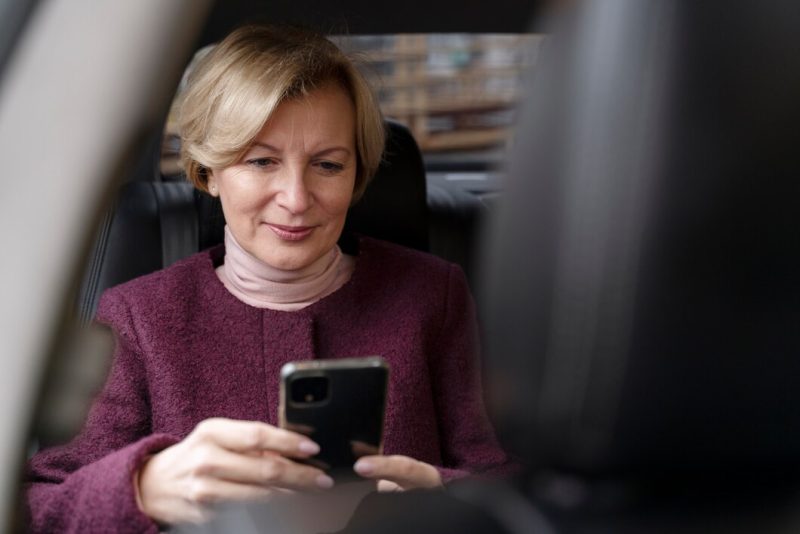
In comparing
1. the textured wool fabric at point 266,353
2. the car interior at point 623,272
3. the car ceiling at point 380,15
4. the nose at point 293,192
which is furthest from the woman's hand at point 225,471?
the car ceiling at point 380,15

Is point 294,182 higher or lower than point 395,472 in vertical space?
higher

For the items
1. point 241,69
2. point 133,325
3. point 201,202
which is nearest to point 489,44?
point 201,202

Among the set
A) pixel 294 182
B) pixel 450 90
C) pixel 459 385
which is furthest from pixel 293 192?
pixel 450 90

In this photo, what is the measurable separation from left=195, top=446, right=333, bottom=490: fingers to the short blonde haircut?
0.57 meters

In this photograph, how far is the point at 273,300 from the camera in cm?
163

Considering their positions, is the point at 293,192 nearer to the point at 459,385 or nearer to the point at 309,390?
the point at 459,385

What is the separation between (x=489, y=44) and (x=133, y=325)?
1.24 meters

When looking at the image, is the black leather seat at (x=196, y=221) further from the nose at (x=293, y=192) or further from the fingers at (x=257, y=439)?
the fingers at (x=257, y=439)

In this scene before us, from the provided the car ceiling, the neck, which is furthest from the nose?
the car ceiling

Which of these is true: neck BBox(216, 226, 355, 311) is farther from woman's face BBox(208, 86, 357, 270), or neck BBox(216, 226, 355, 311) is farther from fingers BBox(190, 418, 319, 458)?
fingers BBox(190, 418, 319, 458)

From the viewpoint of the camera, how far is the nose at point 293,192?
1508 millimetres

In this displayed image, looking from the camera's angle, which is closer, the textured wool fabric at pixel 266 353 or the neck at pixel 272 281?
the textured wool fabric at pixel 266 353

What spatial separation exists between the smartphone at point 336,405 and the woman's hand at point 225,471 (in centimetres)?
1

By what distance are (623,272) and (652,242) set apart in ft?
0.08
